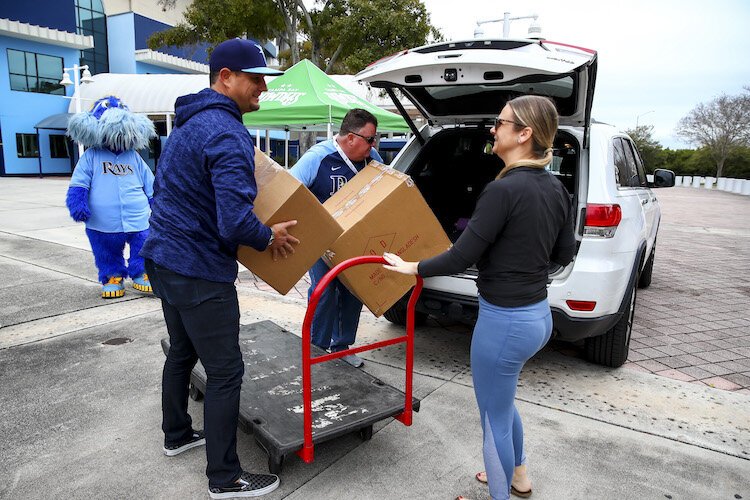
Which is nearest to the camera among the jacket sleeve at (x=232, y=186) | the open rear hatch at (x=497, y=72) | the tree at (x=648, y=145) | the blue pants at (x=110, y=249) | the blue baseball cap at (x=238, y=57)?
the jacket sleeve at (x=232, y=186)

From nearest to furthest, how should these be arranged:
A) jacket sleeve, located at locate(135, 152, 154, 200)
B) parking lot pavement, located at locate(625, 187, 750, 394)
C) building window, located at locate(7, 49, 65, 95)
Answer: parking lot pavement, located at locate(625, 187, 750, 394), jacket sleeve, located at locate(135, 152, 154, 200), building window, located at locate(7, 49, 65, 95)

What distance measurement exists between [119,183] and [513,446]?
4.69 metres

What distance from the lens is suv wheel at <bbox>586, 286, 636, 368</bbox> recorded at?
373 centimetres

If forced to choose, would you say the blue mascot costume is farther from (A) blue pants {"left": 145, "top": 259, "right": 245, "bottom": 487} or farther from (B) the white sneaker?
(A) blue pants {"left": 145, "top": 259, "right": 245, "bottom": 487}

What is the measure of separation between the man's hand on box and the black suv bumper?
1495mm

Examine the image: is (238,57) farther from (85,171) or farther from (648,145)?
(648,145)

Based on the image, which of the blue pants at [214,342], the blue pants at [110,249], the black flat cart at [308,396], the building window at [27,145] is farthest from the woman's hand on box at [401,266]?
the building window at [27,145]

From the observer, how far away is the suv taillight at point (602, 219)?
10.8ft

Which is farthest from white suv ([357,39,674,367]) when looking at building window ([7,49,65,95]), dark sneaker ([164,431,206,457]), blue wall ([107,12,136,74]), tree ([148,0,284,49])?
blue wall ([107,12,136,74])

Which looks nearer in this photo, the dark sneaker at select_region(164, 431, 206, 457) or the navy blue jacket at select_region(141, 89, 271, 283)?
the navy blue jacket at select_region(141, 89, 271, 283)

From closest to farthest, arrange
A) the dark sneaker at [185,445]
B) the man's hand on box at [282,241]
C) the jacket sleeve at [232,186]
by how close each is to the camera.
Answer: the jacket sleeve at [232,186], the man's hand on box at [282,241], the dark sneaker at [185,445]

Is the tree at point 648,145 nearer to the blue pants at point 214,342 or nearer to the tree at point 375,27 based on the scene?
the tree at point 375,27

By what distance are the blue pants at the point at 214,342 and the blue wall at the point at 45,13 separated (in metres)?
32.7

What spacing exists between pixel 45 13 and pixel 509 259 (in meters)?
34.5
